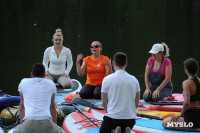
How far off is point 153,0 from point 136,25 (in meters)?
20.5

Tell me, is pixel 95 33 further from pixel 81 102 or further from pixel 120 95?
pixel 120 95

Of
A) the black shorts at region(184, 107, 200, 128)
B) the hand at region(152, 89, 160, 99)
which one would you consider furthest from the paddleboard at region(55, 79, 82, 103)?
the black shorts at region(184, 107, 200, 128)

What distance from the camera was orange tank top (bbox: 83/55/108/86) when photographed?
849 cm

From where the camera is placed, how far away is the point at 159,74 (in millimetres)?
8039

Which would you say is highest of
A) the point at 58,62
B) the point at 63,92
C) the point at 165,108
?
the point at 58,62

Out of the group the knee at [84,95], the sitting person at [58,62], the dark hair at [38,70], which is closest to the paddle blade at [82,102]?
the knee at [84,95]

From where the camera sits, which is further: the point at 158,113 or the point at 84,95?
the point at 84,95

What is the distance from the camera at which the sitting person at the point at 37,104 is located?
5410mm

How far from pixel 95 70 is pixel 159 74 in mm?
1347

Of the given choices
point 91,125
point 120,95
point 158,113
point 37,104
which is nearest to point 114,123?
point 120,95

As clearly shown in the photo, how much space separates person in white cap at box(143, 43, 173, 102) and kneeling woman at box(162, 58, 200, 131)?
5.90ft

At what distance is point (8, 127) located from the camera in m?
7.57

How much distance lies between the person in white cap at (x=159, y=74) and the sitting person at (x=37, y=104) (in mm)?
2989

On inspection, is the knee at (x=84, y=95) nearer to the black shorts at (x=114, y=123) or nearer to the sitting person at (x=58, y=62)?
the sitting person at (x=58, y=62)
